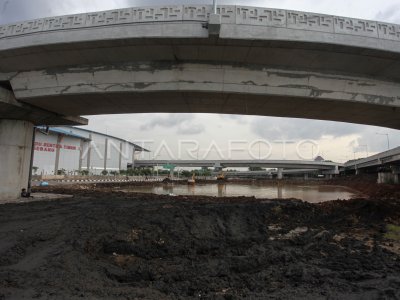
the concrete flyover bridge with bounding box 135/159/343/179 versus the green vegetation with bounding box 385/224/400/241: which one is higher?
the concrete flyover bridge with bounding box 135/159/343/179

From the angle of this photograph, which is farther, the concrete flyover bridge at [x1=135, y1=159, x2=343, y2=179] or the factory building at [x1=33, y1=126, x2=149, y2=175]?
the concrete flyover bridge at [x1=135, y1=159, x2=343, y2=179]

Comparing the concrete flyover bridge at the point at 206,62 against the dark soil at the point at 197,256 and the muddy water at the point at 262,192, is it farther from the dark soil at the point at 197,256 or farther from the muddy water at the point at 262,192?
the muddy water at the point at 262,192

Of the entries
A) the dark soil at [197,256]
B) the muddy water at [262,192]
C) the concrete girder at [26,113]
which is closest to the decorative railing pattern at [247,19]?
the concrete girder at [26,113]

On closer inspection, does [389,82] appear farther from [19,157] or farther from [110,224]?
[19,157]

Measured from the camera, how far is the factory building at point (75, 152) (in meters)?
67.8

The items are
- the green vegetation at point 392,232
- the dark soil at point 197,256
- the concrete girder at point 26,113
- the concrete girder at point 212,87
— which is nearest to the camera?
the dark soil at point 197,256

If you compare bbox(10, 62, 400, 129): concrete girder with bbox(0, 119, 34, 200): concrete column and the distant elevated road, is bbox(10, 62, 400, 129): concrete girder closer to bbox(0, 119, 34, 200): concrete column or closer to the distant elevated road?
bbox(0, 119, 34, 200): concrete column

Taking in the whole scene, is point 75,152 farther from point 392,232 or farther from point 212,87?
point 392,232

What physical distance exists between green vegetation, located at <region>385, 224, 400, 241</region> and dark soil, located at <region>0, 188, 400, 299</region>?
10cm

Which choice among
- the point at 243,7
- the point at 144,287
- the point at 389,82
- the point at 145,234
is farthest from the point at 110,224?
the point at 389,82

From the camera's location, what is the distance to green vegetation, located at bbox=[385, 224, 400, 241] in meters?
8.15

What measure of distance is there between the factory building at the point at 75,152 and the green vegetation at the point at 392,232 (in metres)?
58.3

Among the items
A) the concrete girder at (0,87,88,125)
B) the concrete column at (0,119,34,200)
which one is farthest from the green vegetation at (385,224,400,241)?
the concrete column at (0,119,34,200)

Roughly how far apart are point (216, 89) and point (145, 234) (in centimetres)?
594
